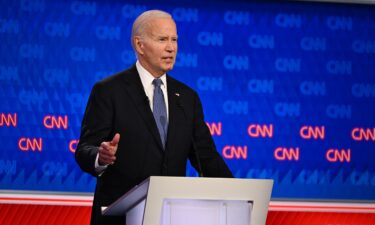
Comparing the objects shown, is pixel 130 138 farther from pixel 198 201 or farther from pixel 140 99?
pixel 198 201

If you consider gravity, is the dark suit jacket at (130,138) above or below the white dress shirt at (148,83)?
below

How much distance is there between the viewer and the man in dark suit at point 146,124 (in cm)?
291

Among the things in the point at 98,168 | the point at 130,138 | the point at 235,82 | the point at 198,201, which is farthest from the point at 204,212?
the point at 235,82

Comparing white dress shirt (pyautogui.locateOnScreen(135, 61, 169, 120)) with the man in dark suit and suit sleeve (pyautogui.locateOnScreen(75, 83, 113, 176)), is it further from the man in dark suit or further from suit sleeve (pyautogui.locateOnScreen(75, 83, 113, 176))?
suit sleeve (pyautogui.locateOnScreen(75, 83, 113, 176))

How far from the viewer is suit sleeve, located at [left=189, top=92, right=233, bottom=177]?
305 cm

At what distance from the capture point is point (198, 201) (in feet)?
8.02

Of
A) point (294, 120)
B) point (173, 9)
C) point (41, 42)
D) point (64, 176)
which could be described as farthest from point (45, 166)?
point (294, 120)

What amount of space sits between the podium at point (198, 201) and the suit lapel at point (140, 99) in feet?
1.52

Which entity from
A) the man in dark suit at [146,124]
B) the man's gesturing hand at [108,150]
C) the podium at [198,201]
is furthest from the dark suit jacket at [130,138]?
the podium at [198,201]

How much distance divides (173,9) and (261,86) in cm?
67

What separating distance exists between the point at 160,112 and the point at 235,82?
1582mm

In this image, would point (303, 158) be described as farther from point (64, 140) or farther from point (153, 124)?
point (153, 124)

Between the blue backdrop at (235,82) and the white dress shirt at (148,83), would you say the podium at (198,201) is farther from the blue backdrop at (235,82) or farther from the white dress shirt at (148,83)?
the blue backdrop at (235,82)

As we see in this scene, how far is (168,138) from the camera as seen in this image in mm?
2949
